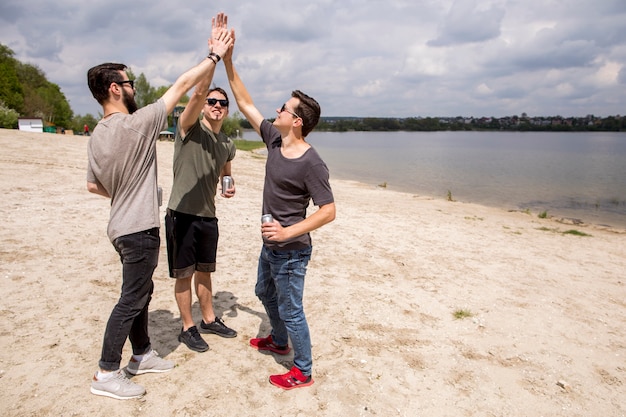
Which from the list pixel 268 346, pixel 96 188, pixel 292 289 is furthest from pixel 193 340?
pixel 96 188

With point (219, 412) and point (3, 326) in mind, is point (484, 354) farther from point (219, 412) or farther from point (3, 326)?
point (3, 326)

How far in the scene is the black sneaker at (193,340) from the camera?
13.4 ft

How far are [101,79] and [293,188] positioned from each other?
5.40ft

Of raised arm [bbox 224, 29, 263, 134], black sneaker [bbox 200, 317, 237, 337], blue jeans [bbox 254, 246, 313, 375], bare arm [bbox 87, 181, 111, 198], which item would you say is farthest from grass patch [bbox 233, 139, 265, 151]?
blue jeans [bbox 254, 246, 313, 375]

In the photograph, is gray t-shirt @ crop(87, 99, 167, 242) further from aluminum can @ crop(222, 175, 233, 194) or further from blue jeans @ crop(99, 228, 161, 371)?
aluminum can @ crop(222, 175, 233, 194)

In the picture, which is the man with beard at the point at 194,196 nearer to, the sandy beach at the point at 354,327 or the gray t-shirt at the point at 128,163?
the gray t-shirt at the point at 128,163

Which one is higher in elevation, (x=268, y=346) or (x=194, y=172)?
(x=194, y=172)

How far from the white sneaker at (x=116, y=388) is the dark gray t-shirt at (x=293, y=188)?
158 cm

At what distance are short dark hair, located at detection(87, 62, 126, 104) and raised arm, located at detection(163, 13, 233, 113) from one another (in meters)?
0.39

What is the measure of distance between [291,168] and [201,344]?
2.09 metres

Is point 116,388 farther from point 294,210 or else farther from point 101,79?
point 101,79

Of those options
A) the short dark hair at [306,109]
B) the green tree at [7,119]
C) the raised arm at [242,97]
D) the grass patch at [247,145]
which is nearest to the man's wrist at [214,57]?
the raised arm at [242,97]

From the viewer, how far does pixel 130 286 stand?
3164 millimetres

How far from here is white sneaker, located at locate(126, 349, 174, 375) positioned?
11.9ft
